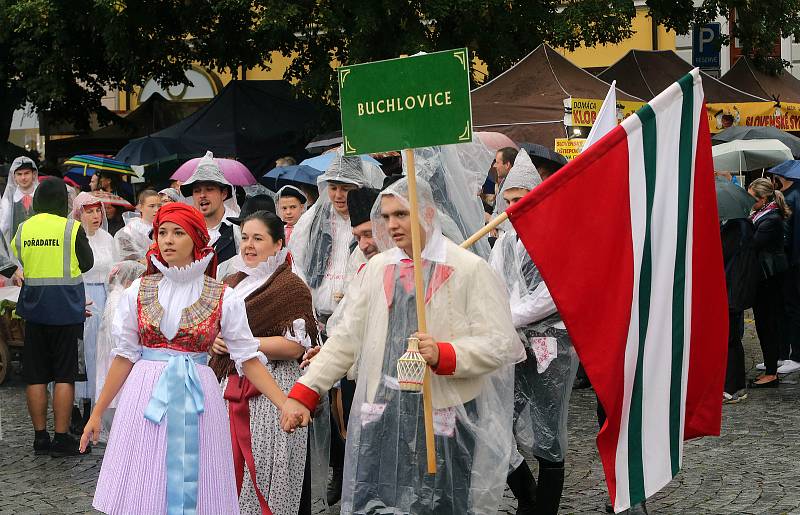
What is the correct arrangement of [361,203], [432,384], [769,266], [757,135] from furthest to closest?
1. [757,135]
2. [769,266]
3. [361,203]
4. [432,384]

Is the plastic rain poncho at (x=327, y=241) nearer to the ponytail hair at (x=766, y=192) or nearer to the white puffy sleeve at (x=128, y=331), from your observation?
the white puffy sleeve at (x=128, y=331)

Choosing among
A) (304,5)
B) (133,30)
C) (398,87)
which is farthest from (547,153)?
(133,30)

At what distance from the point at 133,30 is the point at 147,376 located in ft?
45.3

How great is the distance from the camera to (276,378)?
639cm

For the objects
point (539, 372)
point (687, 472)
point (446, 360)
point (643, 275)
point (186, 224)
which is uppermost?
point (186, 224)

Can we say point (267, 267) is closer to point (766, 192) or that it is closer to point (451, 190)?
point (451, 190)

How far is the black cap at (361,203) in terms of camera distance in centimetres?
706

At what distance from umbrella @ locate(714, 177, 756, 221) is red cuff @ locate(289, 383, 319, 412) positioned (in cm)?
606

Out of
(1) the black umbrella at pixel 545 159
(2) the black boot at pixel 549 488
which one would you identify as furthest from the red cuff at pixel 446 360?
(1) the black umbrella at pixel 545 159

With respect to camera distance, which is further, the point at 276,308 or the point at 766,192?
the point at 766,192

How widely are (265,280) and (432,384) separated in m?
1.46

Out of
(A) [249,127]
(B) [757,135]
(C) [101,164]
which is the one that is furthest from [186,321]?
(A) [249,127]

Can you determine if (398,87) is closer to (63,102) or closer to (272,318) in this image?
(272,318)

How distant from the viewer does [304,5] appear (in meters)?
16.7
